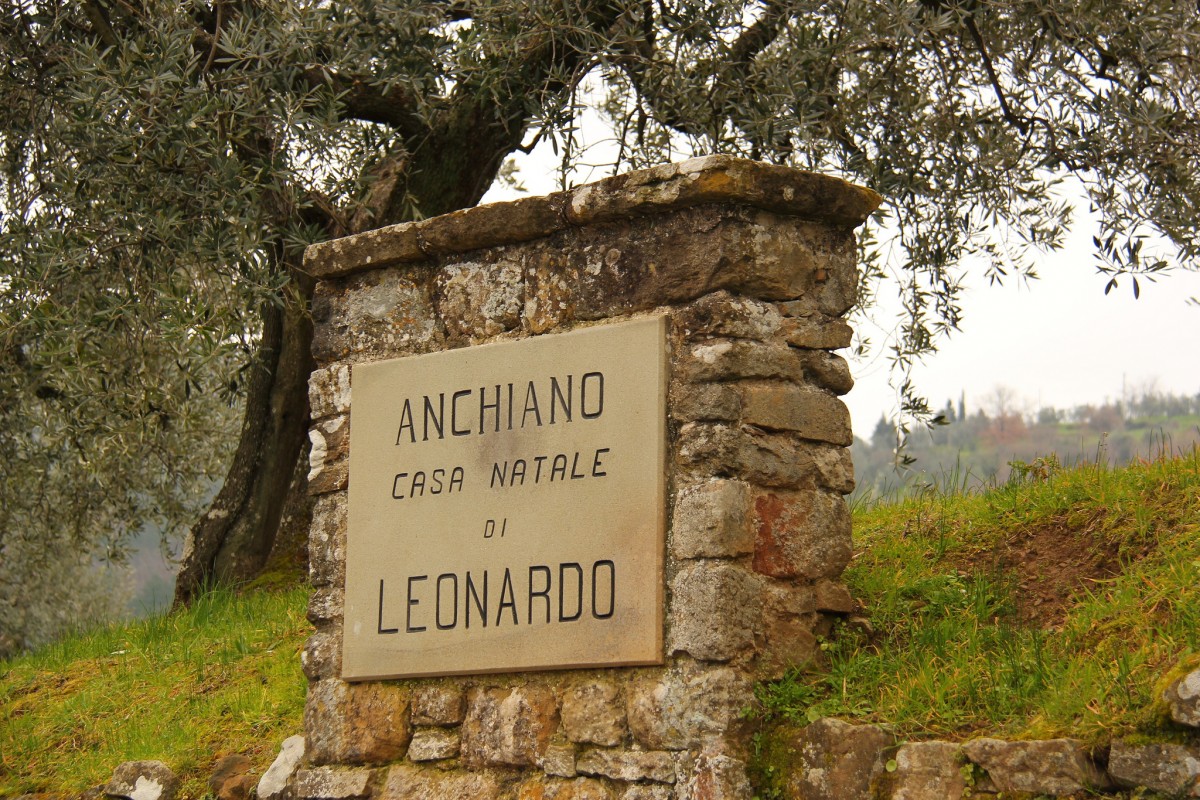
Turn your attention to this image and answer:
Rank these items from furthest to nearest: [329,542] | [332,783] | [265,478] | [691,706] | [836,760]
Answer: [265,478] → [329,542] → [332,783] → [691,706] → [836,760]

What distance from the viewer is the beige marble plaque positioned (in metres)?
4.44

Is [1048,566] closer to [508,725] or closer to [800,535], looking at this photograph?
[800,535]

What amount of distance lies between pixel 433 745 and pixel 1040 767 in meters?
2.07

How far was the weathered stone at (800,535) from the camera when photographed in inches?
173

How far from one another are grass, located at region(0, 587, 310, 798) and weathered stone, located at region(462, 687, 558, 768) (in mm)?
1394

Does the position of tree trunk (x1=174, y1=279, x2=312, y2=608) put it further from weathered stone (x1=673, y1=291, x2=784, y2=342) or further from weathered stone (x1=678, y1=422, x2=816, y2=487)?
weathered stone (x1=678, y1=422, x2=816, y2=487)

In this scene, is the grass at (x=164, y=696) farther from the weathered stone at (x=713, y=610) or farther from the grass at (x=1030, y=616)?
the grass at (x=1030, y=616)

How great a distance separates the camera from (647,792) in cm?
423

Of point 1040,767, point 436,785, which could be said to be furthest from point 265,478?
point 1040,767

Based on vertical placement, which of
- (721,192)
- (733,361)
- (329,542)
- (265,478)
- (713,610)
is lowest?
(713,610)

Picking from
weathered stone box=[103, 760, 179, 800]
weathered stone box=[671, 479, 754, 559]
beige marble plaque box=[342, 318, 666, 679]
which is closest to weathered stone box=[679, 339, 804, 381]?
beige marble plaque box=[342, 318, 666, 679]

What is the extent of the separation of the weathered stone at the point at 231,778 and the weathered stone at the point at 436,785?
98 cm

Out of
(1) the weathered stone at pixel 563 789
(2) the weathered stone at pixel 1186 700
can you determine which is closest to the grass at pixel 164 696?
(1) the weathered stone at pixel 563 789

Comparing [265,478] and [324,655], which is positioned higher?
[265,478]
